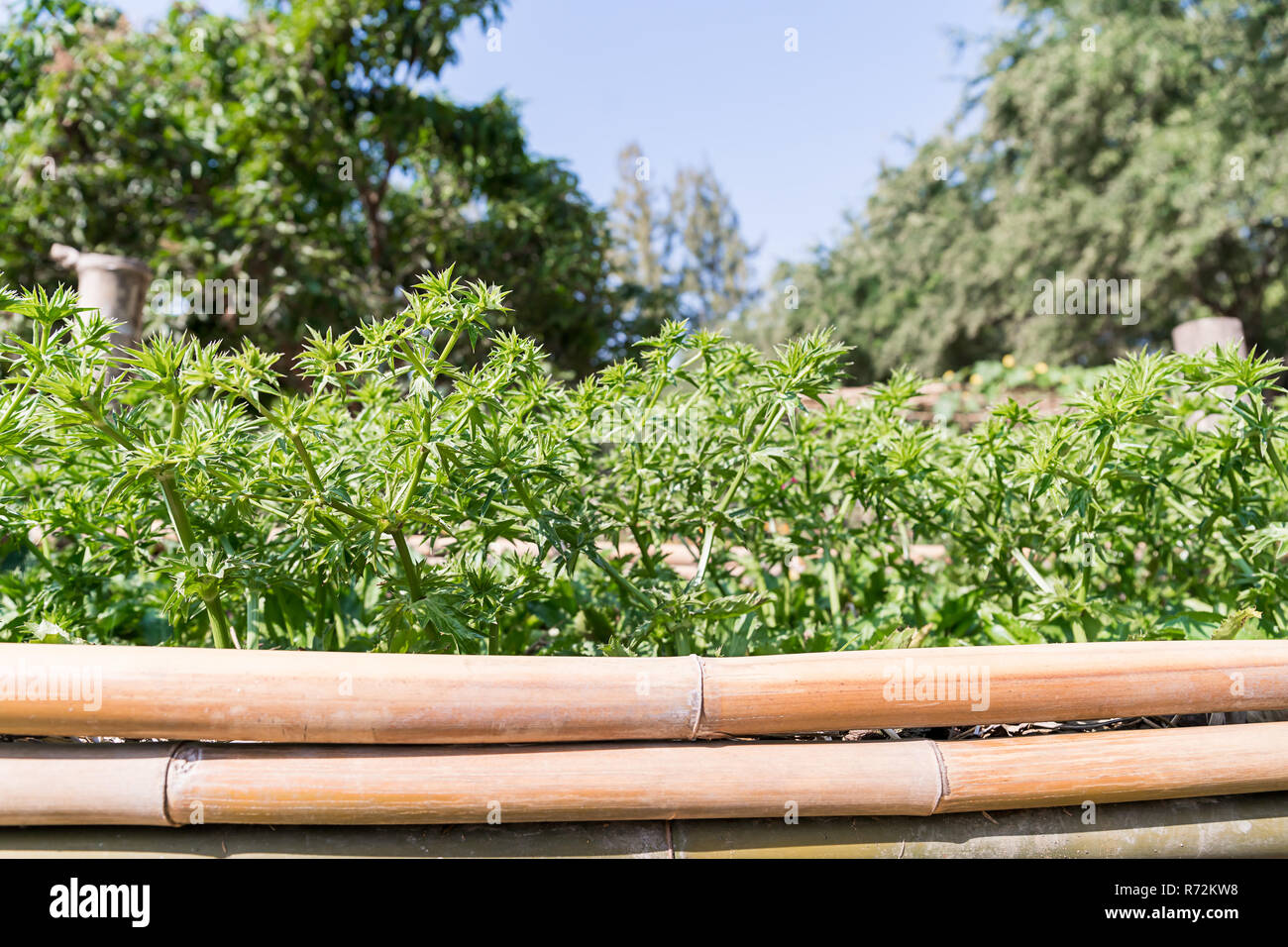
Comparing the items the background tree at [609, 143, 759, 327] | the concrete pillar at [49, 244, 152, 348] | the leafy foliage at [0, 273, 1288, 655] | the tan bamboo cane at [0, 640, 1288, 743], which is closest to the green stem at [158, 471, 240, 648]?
the leafy foliage at [0, 273, 1288, 655]

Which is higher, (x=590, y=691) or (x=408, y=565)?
(x=408, y=565)

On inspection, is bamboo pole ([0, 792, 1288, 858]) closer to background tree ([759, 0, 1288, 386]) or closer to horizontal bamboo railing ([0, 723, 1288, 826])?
horizontal bamboo railing ([0, 723, 1288, 826])

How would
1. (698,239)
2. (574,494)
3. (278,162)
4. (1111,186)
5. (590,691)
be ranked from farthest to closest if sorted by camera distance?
1. (698,239)
2. (1111,186)
3. (278,162)
4. (574,494)
5. (590,691)

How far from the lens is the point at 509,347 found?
3.84 ft

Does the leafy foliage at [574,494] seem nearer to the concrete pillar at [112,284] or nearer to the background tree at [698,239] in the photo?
the concrete pillar at [112,284]

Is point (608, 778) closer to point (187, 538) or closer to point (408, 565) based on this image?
point (408, 565)

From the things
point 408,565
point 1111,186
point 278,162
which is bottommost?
point 408,565

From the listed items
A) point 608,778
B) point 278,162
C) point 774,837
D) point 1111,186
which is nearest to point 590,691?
point 608,778

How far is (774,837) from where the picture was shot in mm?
1050

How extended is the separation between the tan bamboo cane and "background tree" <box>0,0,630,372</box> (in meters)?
5.21

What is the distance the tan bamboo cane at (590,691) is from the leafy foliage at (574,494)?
148 millimetres

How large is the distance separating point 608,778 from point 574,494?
19.3 inches

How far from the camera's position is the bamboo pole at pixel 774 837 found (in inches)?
39.3
